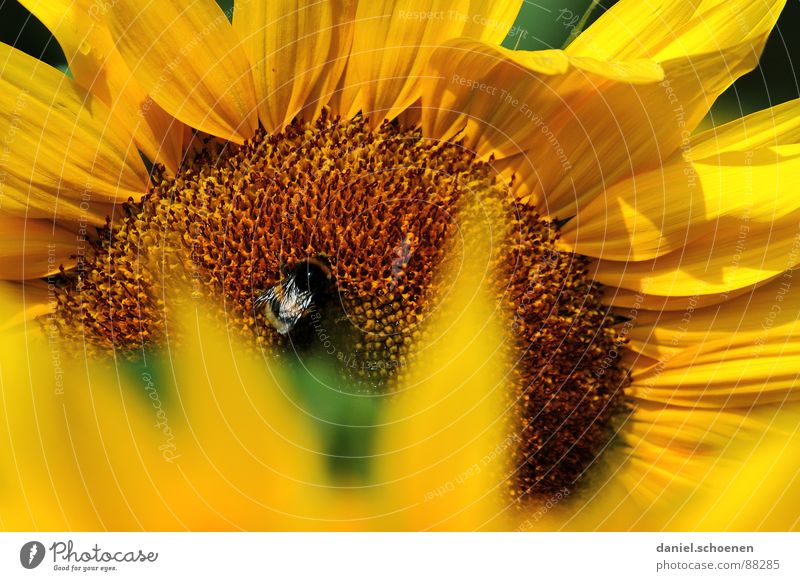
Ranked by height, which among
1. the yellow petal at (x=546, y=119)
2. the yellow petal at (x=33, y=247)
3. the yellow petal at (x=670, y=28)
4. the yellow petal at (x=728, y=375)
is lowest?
the yellow petal at (x=728, y=375)

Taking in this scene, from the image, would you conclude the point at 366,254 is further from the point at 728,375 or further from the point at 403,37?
the point at 728,375

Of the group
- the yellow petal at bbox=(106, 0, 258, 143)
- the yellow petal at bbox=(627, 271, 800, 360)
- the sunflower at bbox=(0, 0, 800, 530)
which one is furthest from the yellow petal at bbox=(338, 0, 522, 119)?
the yellow petal at bbox=(627, 271, 800, 360)

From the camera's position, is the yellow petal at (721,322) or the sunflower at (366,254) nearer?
the sunflower at (366,254)

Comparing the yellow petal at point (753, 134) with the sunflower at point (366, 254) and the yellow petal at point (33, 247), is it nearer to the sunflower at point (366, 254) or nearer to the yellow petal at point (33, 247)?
the sunflower at point (366, 254)

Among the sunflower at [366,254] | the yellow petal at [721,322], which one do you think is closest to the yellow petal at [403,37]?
the sunflower at [366,254]
